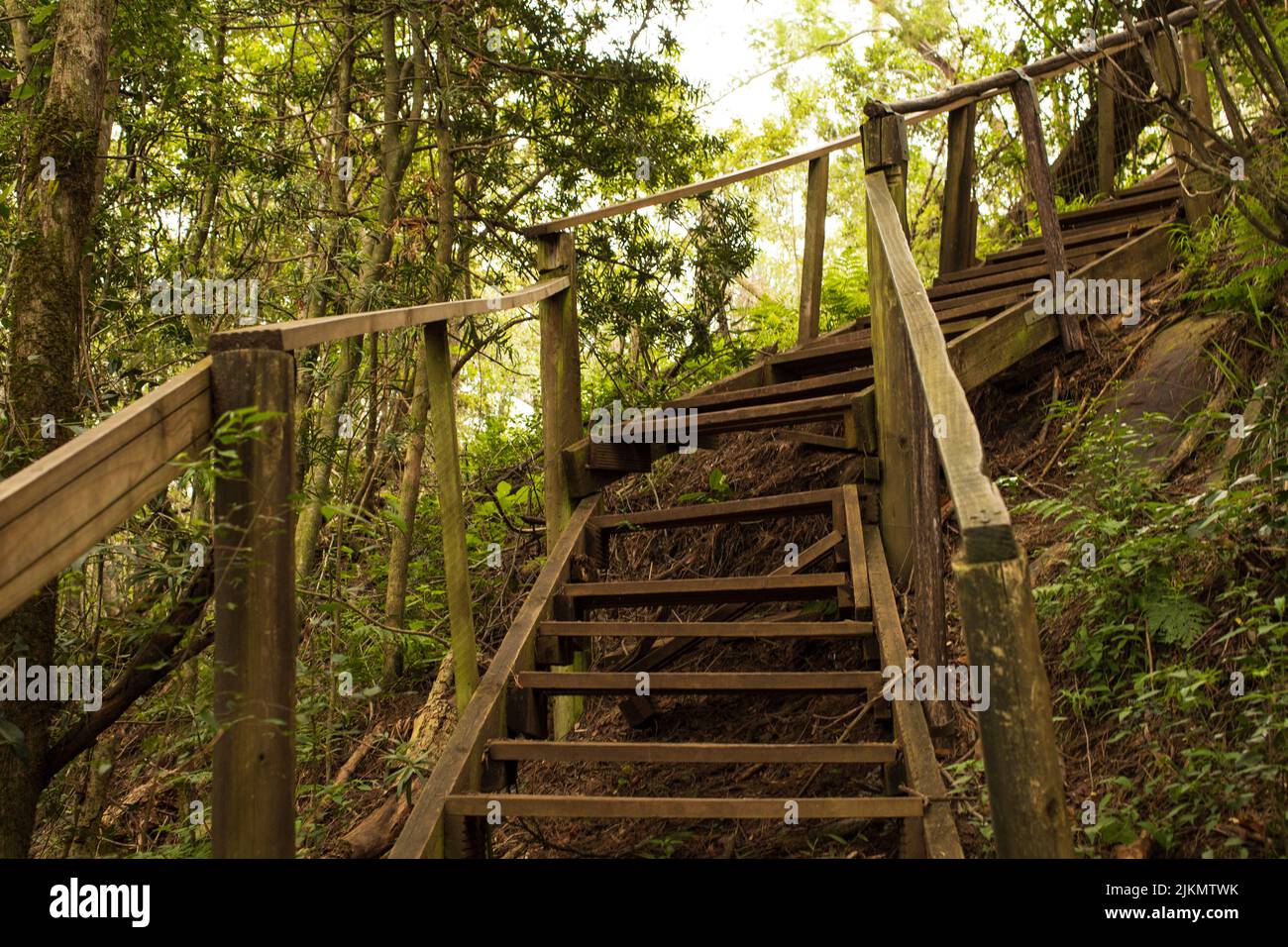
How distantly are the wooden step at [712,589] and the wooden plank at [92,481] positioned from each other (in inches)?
83.5

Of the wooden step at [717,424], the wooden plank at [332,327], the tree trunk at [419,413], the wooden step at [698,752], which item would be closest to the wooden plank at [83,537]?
the wooden plank at [332,327]

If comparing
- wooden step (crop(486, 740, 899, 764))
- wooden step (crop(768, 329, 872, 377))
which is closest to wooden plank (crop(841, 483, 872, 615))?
wooden step (crop(486, 740, 899, 764))

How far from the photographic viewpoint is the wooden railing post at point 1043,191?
478 cm

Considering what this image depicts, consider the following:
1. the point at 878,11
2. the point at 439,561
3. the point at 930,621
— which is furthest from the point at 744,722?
the point at 878,11

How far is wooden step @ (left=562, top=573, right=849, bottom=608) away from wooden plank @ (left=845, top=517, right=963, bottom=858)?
0.16 metres

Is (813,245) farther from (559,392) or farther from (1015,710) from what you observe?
(1015,710)

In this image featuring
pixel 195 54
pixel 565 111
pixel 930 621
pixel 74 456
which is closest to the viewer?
pixel 74 456

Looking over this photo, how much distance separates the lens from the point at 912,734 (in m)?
2.74

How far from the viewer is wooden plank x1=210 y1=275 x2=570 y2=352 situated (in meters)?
1.74

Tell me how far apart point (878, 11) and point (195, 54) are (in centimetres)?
1315

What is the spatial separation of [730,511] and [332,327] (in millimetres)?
2150

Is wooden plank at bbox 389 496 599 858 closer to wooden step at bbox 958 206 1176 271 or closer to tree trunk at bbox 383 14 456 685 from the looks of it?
tree trunk at bbox 383 14 456 685

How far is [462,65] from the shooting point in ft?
18.2
